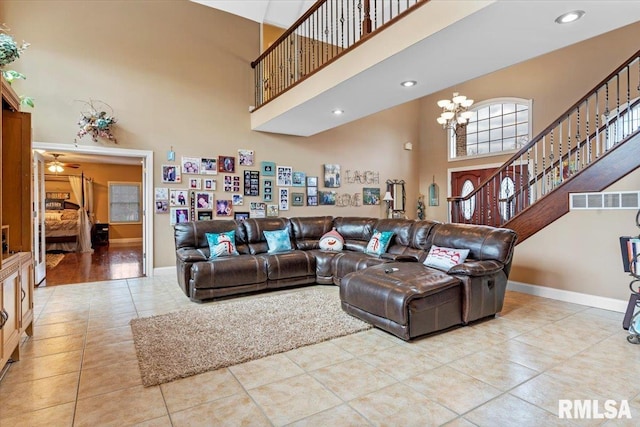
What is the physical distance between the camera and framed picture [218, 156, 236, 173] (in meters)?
6.07

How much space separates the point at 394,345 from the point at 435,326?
1.47 feet

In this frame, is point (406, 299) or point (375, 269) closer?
point (406, 299)

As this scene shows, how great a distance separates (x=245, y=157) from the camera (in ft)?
20.8

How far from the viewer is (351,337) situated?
117 inches

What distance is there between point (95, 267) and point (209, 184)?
279cm

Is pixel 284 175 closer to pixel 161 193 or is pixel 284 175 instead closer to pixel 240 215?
pixel 240 215

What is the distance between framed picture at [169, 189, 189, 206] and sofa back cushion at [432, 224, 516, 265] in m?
4.09

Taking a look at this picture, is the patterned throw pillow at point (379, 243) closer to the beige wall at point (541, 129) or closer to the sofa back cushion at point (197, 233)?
the beige wall at point (541, 129)

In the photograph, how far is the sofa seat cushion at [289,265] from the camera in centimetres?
451

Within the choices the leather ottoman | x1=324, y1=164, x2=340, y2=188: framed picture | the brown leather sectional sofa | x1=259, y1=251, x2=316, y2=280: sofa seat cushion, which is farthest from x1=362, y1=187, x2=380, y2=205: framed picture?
the leather ottoman

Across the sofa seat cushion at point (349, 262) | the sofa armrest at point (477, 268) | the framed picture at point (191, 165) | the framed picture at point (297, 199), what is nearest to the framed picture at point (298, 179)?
the framed picture at point (297, 199)

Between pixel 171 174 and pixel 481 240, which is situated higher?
pixel 171 174

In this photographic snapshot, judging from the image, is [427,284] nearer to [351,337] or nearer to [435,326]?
[435,326]

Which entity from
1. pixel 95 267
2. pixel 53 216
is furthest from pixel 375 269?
pixel 53 216
